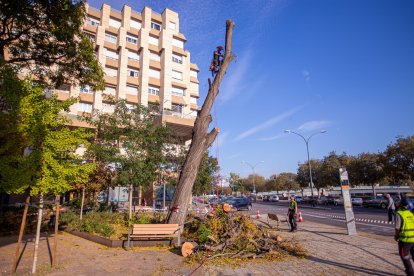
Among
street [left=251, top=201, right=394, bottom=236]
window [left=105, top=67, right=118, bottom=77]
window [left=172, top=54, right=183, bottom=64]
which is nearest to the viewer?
street [left=251, top=201, right=394, bottom=236]

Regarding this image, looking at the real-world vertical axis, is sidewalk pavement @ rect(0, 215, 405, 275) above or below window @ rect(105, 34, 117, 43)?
below

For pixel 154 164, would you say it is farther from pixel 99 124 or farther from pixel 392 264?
pixel 392 264

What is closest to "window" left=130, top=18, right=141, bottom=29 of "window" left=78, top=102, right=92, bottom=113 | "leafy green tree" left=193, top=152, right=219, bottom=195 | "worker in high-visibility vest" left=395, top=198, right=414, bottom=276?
"window" left=78, top=102, right=92, bottom=113

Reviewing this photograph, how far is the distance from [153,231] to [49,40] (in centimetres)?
1006

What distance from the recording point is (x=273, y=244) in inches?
322

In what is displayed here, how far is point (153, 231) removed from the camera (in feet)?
28.9

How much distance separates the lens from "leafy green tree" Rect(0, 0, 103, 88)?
1059 cm

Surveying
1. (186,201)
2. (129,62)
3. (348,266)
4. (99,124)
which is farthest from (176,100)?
(348,266)

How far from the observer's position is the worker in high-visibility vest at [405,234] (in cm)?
517

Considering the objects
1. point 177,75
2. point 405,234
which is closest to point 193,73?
point 177,75

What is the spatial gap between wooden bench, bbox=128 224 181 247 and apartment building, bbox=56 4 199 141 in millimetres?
→ 21839

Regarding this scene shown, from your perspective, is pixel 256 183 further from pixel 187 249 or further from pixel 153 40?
pixel 187 249

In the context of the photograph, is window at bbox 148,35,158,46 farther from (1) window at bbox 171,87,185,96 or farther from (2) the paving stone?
(2) the paving stone

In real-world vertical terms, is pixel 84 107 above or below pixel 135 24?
below
